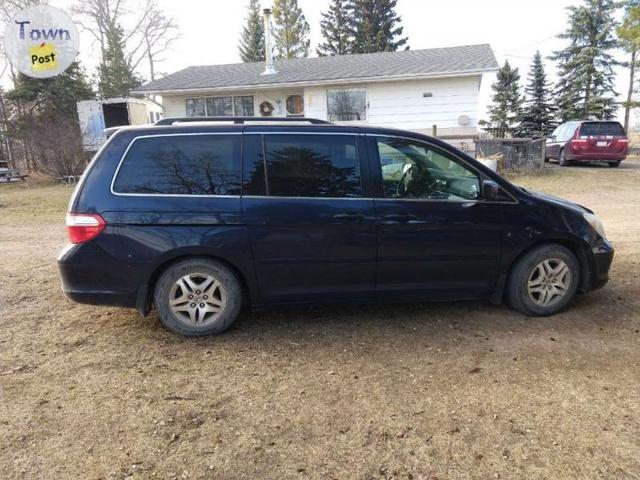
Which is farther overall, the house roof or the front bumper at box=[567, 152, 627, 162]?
the front bumper at box=[567, 152, 627, 162]

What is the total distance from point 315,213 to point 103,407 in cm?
202

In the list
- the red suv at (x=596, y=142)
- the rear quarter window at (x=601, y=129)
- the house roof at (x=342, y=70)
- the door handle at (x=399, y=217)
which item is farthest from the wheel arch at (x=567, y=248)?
the rear quarter window at (x=601, y=129)

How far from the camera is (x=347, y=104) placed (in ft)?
57.3

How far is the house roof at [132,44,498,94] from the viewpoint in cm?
1633

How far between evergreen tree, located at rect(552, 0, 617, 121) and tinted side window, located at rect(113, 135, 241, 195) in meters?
34.7

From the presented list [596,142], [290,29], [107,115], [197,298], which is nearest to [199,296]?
[197,298]

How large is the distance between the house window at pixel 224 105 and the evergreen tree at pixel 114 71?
21.1 m

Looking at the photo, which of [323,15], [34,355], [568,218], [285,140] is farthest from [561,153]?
[323,15]

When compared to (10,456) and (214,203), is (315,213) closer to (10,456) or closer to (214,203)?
(214,203)

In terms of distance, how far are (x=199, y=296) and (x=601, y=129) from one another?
56.8 feet

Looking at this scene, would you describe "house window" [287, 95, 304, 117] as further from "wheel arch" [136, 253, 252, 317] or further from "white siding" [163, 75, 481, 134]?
"wheel arch" [136, 253, 252, 317]

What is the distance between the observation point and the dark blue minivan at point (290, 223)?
3807 millimetres

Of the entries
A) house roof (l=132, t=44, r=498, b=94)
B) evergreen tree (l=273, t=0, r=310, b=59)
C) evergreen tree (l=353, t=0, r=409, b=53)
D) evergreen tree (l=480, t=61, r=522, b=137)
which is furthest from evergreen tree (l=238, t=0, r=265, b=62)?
house roof (l=132, t=44, r=498, b=94)

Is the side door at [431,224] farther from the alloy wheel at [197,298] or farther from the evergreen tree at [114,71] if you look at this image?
the evergreen tree at [114,71]
